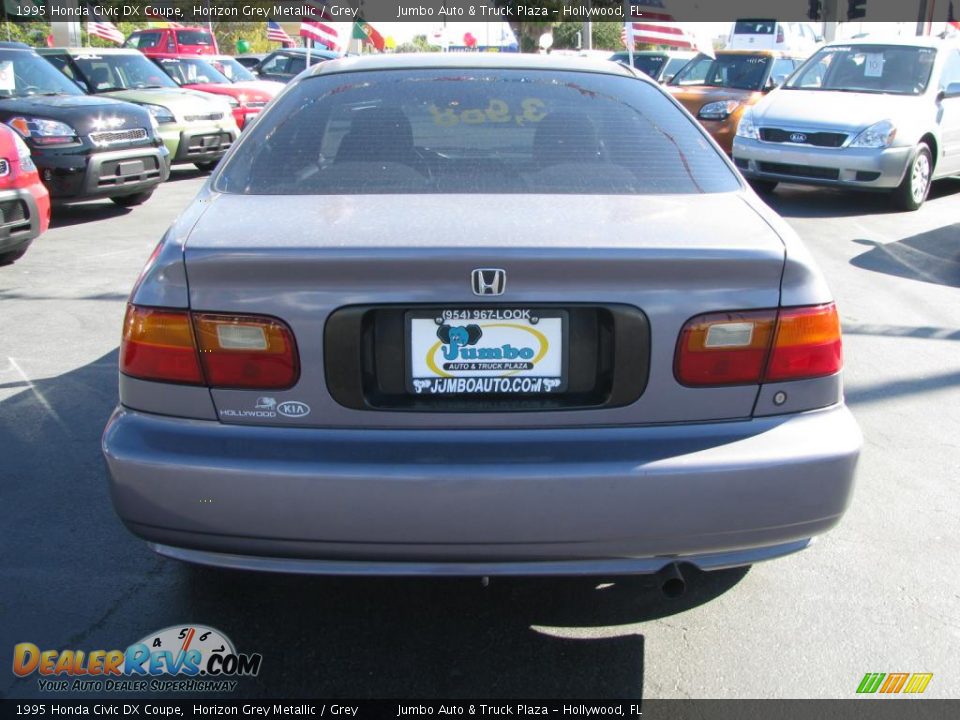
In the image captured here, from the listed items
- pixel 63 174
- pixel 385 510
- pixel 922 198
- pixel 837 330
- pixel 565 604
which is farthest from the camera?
pixel 922 198

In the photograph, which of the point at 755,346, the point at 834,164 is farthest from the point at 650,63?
the point at 755,346

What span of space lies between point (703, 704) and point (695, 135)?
184cm

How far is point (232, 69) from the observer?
55.9 feet

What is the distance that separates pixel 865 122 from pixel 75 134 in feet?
25.4

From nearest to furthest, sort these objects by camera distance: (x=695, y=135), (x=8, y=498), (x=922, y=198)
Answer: (x=695, y=135), (x=8, y=498), (x=922, y=198)

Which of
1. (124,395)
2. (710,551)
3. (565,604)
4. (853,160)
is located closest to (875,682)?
(710,551)

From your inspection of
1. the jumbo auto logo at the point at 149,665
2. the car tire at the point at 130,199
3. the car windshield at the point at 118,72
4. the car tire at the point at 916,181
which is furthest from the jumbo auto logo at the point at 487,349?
the car windshield at the point at 118,72

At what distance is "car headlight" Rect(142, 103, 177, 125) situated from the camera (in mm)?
12078

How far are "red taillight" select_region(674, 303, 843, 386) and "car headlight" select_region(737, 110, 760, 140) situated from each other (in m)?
8.71

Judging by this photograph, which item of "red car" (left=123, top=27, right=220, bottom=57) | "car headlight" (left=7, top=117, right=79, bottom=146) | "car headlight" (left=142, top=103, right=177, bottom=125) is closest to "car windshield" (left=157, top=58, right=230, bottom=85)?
"car headlight" (left=142, top=103, right=177, bottom=125)

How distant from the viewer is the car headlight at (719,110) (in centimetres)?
1300

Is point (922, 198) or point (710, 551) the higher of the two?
point (710, 551)

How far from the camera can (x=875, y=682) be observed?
8.69 ft

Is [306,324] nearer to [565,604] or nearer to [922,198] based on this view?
[565,604]
